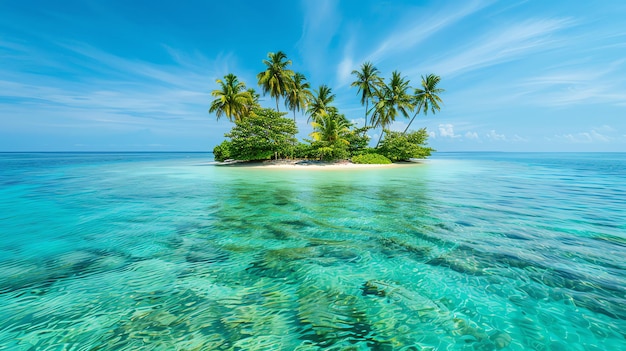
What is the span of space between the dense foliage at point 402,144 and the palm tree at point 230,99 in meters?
18.6

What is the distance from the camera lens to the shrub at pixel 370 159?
32.2 m

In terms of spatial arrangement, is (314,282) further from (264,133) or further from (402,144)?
(402,144)

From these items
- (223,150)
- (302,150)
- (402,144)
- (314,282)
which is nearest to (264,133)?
(302,150)

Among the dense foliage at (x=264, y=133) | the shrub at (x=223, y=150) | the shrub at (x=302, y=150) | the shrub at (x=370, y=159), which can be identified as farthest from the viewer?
the shrub at (x=223, y=150)

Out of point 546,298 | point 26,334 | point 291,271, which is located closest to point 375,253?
point 291,271

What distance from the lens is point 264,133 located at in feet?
95.6

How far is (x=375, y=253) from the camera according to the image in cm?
461

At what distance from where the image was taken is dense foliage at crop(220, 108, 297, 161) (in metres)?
29.0

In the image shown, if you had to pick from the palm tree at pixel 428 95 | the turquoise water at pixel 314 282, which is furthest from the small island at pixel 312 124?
the turquoise water at pixel 314 282

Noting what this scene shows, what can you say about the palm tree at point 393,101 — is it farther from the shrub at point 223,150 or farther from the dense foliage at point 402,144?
the shrub at point 223,150

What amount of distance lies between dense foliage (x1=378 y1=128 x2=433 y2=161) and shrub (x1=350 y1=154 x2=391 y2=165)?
2.47 m

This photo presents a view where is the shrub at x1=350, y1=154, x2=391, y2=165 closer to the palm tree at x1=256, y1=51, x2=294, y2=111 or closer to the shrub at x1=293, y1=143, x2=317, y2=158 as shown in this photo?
the shrub at x1=293, y1=143, x2=317, y2=158

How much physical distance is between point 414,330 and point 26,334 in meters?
3.92

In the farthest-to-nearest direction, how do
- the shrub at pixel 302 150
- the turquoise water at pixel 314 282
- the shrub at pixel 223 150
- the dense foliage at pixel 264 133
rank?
the shrub at pixel 223 150 < the shrub at pixel 302 150 < the dense foliage at pixel 264 133 < the turquoise water at pixel 314 282
